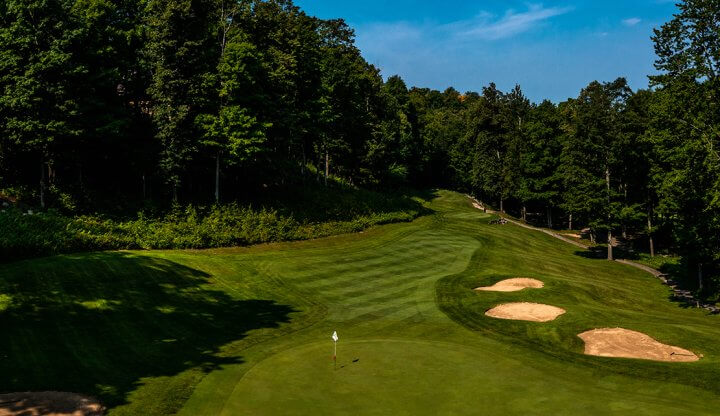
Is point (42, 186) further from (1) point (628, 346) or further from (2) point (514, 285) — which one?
(1) point (628, 346)

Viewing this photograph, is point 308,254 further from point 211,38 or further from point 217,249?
point 211,38

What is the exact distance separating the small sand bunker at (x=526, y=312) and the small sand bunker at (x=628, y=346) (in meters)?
3.23

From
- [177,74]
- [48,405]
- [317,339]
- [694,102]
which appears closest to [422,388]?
[317,339]

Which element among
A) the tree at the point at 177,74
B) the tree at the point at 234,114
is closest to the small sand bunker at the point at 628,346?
the tree at the point at 234,114

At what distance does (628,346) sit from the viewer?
2139 centimetres

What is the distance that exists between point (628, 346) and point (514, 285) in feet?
43.5

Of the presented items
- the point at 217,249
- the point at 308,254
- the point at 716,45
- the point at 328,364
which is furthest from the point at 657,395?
the point at 217,249

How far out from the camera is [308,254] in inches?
1587

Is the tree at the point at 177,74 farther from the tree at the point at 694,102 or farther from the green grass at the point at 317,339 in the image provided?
the tree at the point at 694,102

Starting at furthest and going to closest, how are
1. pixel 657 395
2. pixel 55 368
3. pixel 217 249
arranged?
1. pixel 217 249
2. pixel 55 368
3. pixel 657 395

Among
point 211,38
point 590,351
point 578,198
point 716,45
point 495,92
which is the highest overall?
point 495,92

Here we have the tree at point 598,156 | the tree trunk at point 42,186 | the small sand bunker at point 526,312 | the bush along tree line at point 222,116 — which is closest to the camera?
the small sand bunker at point 526,312

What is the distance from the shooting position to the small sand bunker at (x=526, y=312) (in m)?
26.4

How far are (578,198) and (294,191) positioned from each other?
3210 cm
